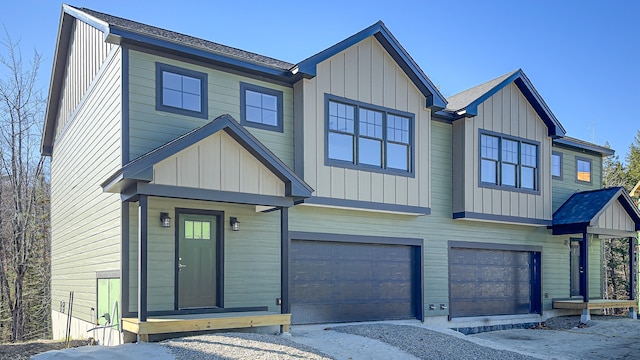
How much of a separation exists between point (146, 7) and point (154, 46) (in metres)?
5.46

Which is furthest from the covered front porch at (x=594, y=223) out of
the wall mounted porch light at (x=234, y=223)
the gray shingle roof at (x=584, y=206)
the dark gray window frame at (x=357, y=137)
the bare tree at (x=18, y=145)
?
the bare tree at (x=18, y=145)

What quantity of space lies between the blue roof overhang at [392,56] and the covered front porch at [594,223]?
5768 mm

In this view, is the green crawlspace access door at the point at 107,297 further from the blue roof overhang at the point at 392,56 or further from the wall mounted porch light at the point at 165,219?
the blue roof overhang at the point at 392,56

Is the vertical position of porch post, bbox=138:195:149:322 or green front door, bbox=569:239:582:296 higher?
porch post, bbox=138:195:149:322

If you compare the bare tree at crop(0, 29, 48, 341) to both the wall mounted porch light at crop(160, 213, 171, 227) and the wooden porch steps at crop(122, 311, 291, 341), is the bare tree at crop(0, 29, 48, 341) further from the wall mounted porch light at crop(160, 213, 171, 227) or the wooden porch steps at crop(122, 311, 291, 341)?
the wooden porch steps at crop(122, 311, 291, 341)

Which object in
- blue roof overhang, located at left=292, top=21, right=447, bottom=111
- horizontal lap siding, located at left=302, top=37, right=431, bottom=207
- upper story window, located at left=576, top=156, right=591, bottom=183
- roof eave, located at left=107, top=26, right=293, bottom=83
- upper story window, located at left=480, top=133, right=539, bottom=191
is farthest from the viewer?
upper story window, located at left=576, top=156, right=591, bottom=183

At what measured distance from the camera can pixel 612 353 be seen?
37.4ft

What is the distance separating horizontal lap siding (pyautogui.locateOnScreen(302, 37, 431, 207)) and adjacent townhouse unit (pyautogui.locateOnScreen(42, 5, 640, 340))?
38 millimetres

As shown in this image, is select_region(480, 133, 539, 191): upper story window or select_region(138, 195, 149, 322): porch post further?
select_region(480, 133, 539, 191): upper story window

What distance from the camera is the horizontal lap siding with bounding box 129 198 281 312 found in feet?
32.5

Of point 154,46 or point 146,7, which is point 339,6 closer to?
point 146,7

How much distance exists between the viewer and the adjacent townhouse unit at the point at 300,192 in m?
9.85

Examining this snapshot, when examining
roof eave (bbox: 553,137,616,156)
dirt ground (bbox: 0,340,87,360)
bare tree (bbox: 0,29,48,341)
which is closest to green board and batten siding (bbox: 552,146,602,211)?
roof eave (bbox: 553,137,616,156)

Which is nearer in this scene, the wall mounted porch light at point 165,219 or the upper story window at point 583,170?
the wall mounted porch light at point 165,219
